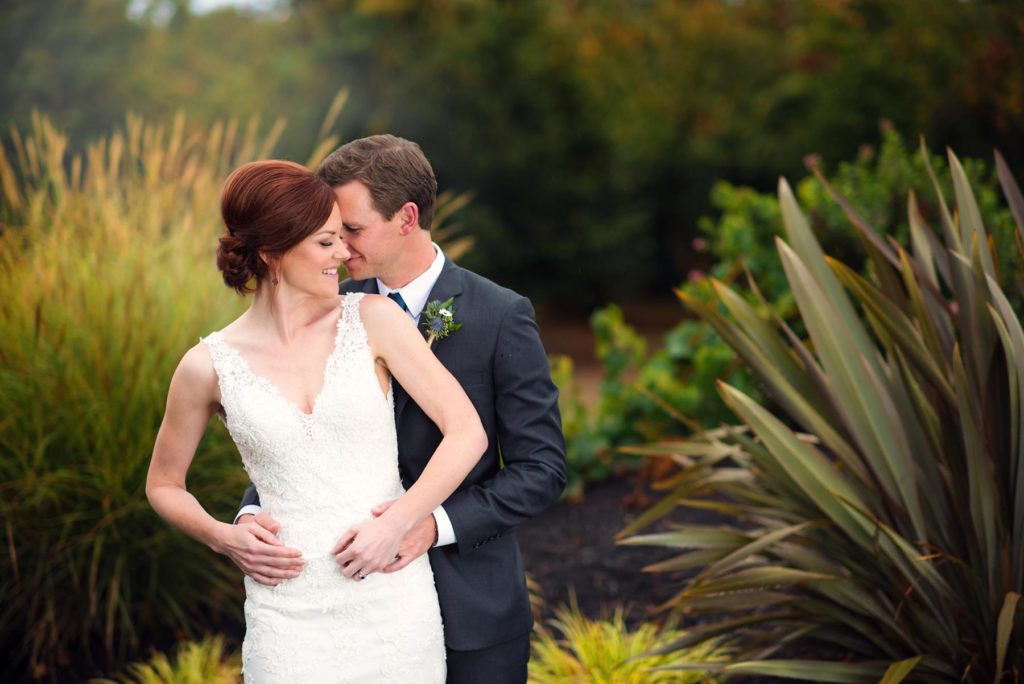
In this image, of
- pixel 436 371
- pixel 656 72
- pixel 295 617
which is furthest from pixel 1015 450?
pixel 656 72

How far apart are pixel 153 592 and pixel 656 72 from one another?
17268mm

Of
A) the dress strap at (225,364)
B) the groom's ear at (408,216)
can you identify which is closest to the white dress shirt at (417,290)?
the groom's ear at (408,216)

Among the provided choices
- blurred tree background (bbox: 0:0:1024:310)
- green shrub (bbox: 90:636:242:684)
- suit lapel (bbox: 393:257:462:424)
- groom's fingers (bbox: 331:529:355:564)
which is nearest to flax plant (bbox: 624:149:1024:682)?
suit lapel (bbox: 393:257:462:424)

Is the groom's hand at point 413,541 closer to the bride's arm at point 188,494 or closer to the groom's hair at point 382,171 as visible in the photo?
the bride's arm at point 188,494

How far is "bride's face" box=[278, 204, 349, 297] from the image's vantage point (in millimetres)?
2434

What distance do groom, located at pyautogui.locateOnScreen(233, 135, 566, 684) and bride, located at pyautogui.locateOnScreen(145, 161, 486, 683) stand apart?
87 millimetres

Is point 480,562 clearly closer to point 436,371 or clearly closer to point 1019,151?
point 436,371

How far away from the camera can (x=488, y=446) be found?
2695mm

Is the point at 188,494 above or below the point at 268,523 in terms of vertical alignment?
above

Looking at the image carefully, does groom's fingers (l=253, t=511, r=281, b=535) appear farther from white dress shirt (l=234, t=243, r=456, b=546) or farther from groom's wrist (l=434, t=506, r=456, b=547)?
groom's wrist (l=434, t=506, r=456, b=547)

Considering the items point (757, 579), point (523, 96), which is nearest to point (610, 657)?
point (757, 579)

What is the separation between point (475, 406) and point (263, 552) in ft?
1.96

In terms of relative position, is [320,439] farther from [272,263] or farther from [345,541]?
[272,263]

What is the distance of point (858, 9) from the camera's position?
15867 millimetres
